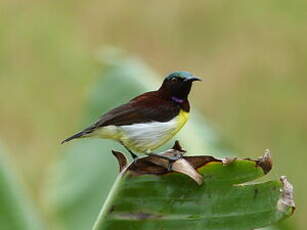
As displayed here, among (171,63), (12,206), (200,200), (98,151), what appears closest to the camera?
(200,200)

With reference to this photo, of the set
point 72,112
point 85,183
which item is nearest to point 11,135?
point 72,112

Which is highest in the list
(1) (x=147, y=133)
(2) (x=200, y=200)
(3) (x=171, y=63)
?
(1) (x=147, y=133)

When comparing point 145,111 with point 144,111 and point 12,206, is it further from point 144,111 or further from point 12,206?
point 12,206

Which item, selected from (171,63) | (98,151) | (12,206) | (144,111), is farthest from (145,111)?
(171,63)

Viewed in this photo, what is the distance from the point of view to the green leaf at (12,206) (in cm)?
265

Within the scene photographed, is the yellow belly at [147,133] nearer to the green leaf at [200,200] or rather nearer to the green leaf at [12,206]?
the green leaf at [200,200]

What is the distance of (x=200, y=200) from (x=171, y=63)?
219 inches

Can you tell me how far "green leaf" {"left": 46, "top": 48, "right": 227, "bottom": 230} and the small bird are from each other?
59.4 inches

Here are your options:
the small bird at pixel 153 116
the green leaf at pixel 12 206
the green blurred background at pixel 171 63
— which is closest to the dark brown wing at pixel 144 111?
the small bird at pixel 153 116

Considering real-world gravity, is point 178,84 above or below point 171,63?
above

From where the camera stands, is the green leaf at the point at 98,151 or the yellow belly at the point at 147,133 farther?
the green leaf at the point at 98,151

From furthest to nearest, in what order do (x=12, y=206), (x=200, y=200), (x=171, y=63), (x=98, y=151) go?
(x=171, y=63), (x=98, y=151), (x=12, y=206), (x=200, y=200)

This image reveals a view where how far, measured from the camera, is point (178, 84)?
1.82 meters

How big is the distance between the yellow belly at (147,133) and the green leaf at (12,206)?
862 millimetres
